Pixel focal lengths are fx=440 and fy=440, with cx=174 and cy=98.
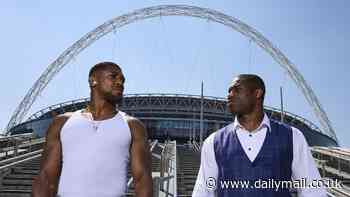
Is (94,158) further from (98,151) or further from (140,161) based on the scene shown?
(140,161)

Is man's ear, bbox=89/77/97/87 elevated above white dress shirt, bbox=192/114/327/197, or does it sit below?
above

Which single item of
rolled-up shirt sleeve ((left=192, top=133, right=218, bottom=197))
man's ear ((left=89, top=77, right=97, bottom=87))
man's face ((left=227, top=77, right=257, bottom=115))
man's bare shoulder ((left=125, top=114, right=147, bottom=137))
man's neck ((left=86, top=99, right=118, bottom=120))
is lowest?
rolled-up shirt sleeve ((left=192, top=133, right=218, bottom=197))

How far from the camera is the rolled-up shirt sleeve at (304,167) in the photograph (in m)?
3.11

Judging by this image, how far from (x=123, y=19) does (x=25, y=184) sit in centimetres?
5518

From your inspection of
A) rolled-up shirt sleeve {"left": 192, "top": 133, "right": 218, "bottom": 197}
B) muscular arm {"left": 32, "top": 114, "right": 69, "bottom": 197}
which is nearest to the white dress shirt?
rolled-up shirt sleeve {"left": 192, "top": 133, "right": 218, "bottom": 197}

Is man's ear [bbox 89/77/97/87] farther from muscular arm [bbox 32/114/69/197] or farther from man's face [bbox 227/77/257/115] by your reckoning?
man's face [bbox 227/77/257/115]

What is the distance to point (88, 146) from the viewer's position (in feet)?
8.64

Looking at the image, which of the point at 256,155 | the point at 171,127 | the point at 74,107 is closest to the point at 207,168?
the point at 256,155

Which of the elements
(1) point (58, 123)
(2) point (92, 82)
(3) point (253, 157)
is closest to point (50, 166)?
(1) point (58, 123)

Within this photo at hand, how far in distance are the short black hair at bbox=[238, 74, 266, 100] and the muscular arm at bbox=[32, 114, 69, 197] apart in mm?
1354

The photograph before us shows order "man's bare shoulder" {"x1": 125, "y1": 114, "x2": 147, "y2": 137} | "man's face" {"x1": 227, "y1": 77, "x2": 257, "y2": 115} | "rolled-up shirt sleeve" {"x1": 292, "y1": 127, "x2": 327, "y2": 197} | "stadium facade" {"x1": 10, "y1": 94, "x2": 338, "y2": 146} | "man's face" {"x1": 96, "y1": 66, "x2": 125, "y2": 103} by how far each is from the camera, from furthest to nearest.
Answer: "stadium facade" {"x1": 10, "y1": 94, "x2": 338, "y2": 146}
"man's face" {"x1": 227, "y1": 77, "x2": 257, "y2": 115}
"rolled-up shirt sleeve" {"x1": 292, "y1": 127, "x2": 327, "y2": 197}
"man's face" {"x1": 96, "y1": 66, "x2": 125, "y2": 103}
"man's bare shoulder" {"x1": 125, "y1": 114, "x2": 147, "y2": 137}

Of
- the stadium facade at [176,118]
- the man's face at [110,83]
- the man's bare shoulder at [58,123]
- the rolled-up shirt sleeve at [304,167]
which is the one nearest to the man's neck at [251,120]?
the rolled-up shirt sleeve at [304,167]

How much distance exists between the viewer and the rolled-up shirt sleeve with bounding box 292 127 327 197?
3.11m

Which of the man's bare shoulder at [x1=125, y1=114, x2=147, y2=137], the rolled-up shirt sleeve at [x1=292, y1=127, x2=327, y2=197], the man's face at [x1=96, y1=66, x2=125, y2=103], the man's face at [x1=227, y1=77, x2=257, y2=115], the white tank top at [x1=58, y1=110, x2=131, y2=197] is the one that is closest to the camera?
the white tank top at [x1=58, y1=110, x2=131, y2=197]
